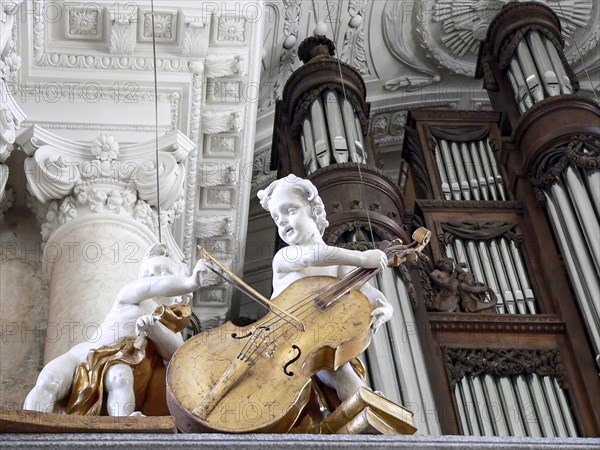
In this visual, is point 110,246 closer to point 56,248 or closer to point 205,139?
point 56,248

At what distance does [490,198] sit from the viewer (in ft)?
29.1

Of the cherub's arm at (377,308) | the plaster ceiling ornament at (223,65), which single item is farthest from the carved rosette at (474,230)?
the cherub's arm at (377,308)

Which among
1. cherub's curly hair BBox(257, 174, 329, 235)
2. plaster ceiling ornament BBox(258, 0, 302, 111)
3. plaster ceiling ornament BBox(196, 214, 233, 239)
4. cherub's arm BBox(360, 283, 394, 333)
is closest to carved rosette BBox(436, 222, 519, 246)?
plaster ceiling ornament BBox(196, 214, 233, 239)

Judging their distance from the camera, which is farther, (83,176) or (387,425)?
(83,176)

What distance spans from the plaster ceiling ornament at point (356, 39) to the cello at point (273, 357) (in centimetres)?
635

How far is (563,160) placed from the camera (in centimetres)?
845

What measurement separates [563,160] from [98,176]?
317 centimetres

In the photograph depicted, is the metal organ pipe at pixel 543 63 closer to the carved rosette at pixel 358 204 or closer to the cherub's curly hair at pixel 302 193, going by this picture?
the carved rosette at pixel 358 204

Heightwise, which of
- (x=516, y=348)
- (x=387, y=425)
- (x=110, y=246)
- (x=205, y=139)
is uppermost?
(x=205, y=139)

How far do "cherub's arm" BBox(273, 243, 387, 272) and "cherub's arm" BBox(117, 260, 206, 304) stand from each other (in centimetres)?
35

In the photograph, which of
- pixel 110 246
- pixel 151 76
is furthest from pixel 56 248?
pixel 151 76

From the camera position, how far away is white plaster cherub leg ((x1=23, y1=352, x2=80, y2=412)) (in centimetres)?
448

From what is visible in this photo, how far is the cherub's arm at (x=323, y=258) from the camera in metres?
4.53

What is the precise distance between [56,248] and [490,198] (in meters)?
3.27
